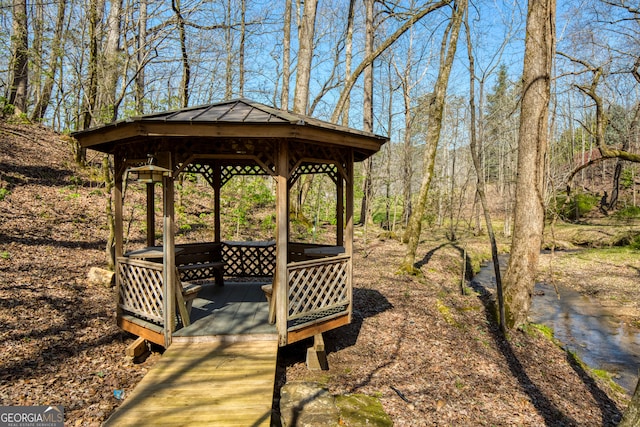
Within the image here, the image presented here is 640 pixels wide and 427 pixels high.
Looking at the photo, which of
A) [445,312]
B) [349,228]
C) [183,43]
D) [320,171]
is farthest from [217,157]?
[183,43]

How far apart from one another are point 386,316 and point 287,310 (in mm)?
3229

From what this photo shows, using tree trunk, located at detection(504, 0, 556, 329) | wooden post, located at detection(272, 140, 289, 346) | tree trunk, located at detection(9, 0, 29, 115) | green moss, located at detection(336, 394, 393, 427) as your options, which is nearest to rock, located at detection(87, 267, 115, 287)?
wooden post, located at detection(272, 140, 289, 346)

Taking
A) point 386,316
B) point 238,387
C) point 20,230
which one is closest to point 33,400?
point 238,387

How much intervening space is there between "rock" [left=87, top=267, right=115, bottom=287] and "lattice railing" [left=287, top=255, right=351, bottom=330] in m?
4.16

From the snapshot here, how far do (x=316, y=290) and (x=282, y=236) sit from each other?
3.32 ft

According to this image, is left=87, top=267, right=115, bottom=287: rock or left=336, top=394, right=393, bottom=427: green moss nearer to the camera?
left=336, top=394, right=393, bottom=427: green moss

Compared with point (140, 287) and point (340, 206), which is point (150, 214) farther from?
point (340, 206)

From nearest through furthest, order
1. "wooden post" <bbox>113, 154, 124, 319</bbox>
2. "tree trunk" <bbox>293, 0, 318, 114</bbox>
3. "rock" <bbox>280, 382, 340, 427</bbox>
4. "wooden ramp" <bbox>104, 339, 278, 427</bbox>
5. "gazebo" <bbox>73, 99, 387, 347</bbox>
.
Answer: "wooden ramp" <bbox>104, 339, 278, 427</bbox>, "rock" <bbox>280, 382, 340, 427</bbox>, "gazebo" <bbox>73, 99, 387, 347</bbox>, "wooden post" <bbox>113, 154, 124, 319</bbox>, "tree trunk" <bbox>293, 0, 318, 114</bbox>

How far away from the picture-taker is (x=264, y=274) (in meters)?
8.35

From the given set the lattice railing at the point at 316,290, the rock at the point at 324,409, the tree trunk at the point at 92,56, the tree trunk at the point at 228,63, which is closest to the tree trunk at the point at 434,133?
Answer: the lattice railing at the point at 316,290

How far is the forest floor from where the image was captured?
14.3 ft

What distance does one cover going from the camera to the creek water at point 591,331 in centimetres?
687

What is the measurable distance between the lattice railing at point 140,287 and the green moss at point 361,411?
100 inches

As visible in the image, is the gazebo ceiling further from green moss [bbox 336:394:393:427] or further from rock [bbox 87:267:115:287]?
rock [bbox 87:267:115:287]
